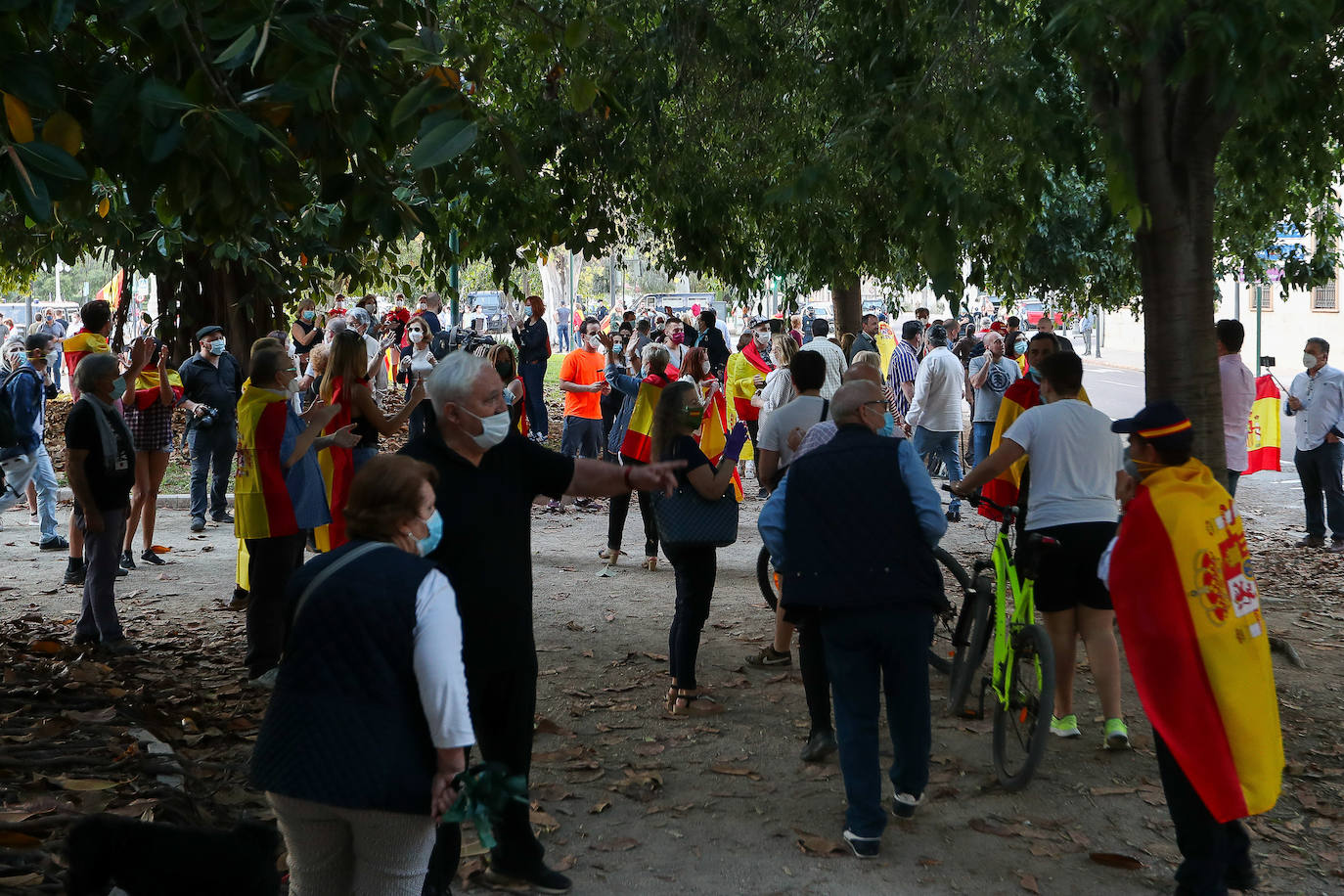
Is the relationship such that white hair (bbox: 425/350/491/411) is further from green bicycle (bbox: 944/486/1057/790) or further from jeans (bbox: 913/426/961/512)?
jeans (bbox: 913/426/961/512)

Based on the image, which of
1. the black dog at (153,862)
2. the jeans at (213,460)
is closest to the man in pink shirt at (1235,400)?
the jeans at (213,460)

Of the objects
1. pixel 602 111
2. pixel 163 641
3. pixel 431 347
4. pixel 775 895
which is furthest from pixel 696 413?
pixel 431 347

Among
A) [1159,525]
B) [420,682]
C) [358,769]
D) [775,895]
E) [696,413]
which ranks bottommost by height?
[775,895]

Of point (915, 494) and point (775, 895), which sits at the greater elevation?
point (915, 494)

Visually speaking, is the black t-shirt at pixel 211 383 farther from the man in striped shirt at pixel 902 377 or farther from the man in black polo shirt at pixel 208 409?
the man in striped shirt at pixel 902 377

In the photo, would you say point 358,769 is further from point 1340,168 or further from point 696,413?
point 1340,168

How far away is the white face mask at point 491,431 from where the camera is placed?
14.6ft

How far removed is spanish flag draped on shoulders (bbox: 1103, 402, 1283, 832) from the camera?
14.4 ft

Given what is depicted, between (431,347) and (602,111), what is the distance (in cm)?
1510

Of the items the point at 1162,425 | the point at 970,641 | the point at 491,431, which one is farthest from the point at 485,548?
the point at 970,641

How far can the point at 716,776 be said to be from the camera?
6.32 m

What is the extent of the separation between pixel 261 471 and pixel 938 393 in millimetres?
8497

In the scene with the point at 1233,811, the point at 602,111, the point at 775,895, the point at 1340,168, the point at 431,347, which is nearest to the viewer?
the point at 1233,811

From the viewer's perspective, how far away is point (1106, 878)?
16.6ft
